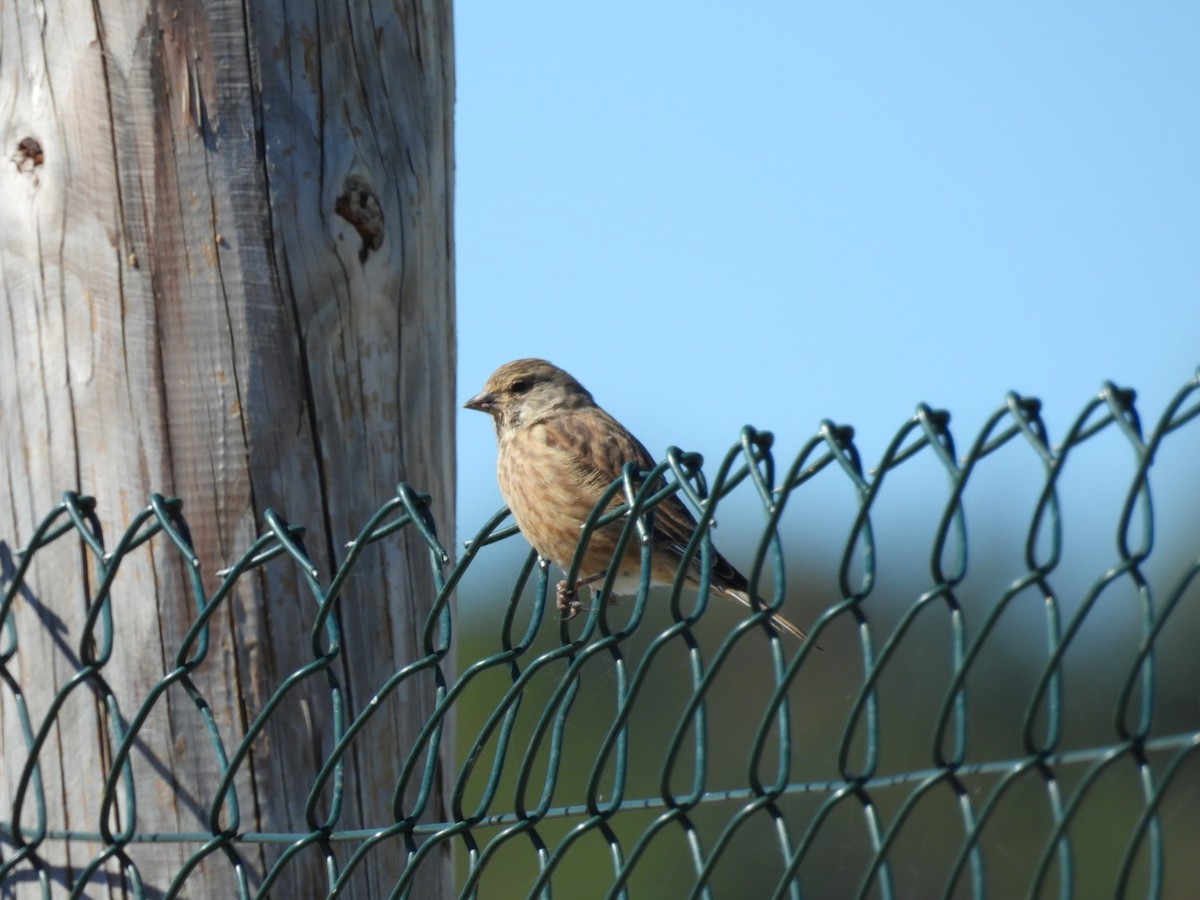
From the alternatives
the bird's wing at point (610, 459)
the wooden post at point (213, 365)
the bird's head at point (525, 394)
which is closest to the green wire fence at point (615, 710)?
the wooden post at point (213, 365)

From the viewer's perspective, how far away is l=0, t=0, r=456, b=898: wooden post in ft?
9.83

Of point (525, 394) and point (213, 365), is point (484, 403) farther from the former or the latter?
point (213, 365)

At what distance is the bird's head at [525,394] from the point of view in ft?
19.5

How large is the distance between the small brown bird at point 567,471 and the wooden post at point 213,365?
4.54ft

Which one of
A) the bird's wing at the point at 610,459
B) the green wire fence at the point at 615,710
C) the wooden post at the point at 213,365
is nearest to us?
the green wire fence at the point at 615,710

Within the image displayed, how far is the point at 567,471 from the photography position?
5266mm

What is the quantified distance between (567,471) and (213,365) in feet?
7.68

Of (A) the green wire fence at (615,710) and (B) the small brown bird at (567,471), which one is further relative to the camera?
(B) the small brown bird at (567,471)

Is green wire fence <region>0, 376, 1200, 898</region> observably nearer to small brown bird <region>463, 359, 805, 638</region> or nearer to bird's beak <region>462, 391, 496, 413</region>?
small brown bird <region>463, 359, 805, 638</region>

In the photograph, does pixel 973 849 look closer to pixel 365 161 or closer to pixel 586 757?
pixel 365 161

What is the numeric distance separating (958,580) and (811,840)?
0.41 metres

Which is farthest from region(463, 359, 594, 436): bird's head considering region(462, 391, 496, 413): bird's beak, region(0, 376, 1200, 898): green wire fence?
region(0, 376, 1200, 898): green wire fence

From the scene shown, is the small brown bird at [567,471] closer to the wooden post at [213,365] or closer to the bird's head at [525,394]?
the bird's head at [525,394]

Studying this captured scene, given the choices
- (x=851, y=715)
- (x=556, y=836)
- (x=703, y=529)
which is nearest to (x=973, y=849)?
(x=851, y=715)
